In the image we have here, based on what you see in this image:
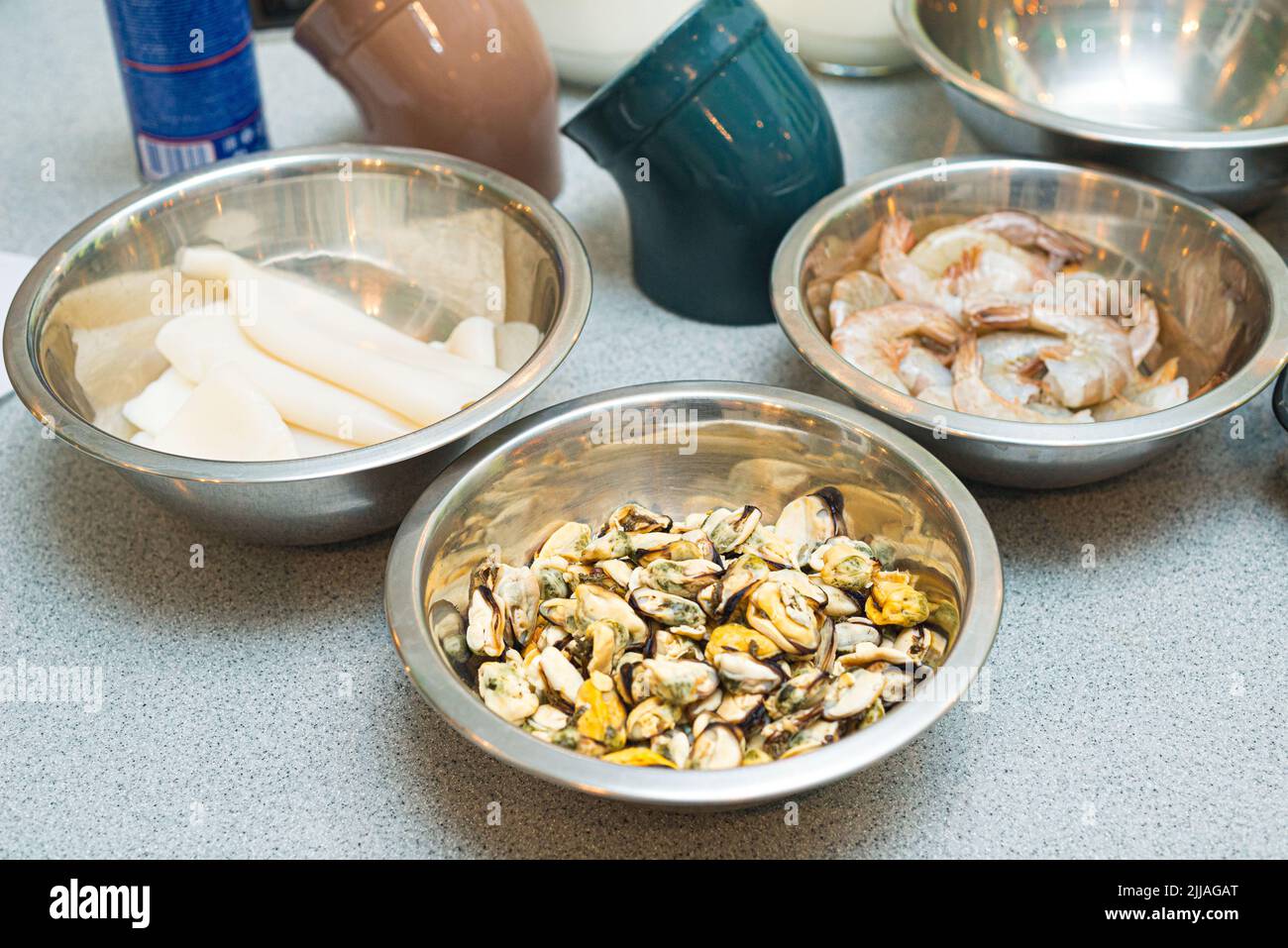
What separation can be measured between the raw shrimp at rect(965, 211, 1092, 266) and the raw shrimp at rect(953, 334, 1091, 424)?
13cm

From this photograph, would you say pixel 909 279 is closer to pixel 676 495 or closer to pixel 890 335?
pixel 890 335

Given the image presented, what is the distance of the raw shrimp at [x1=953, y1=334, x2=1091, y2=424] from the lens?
2.68ft

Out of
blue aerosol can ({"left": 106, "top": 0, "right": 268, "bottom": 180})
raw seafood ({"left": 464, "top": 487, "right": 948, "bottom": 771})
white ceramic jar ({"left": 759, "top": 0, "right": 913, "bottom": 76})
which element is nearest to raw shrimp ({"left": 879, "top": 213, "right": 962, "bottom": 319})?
raw seafood ({"left": 464, "top": 487, "right": 948, "bottom": 771})

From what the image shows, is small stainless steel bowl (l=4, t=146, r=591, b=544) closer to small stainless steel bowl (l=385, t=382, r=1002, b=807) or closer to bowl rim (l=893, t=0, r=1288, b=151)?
small stainless steel bowl (l=385, t=382, r=1002, b=807)

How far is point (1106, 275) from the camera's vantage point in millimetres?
962

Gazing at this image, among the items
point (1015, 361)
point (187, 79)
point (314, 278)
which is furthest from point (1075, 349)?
point (187, 79)

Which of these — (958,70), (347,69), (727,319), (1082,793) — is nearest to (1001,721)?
(1082,793)

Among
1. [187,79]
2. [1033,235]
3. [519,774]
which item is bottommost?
[519,774]

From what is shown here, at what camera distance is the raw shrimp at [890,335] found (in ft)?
2.78

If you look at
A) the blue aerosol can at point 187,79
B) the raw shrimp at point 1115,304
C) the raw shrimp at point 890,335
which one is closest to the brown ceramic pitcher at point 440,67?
the blue aerosol can at point 187,79

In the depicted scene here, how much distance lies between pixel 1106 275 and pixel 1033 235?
0.22 feet

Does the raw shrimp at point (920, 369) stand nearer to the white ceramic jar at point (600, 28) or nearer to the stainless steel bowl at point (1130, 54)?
the stainless steel bowl at point (1130, 54)

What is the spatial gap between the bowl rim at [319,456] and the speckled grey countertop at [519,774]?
0.43 ft

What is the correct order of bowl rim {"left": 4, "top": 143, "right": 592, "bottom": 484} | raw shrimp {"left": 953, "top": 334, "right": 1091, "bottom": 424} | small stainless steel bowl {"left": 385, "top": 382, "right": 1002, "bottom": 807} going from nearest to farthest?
1. small stainless steel bowl {"left": 385, "top": 382, "right": 1002, "bottom": 807}
2. bowl rim {"left": 4, "top": 143, "right": 592, "bottom": 484}
3. raw shrimp {"left": 953, "top": 334, "right": 1091, "bottom": 424}
